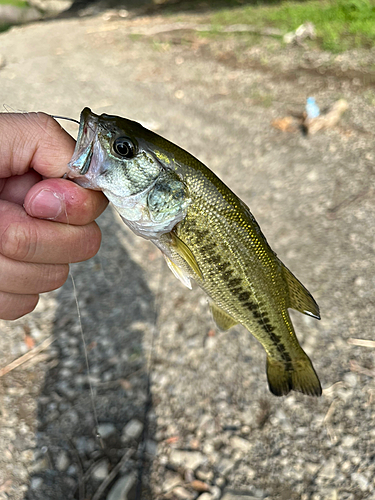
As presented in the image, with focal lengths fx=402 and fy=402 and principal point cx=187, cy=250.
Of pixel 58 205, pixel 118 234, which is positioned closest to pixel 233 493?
pixel 58 205

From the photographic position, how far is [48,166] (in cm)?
182

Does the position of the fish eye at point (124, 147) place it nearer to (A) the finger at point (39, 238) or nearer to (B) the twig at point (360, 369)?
(A) the finger at point (39, 238)

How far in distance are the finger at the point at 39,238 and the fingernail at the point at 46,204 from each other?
0.19ft

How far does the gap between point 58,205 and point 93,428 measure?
1.76 meters

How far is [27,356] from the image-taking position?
3.18 meters

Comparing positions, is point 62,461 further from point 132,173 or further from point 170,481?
point 132,173

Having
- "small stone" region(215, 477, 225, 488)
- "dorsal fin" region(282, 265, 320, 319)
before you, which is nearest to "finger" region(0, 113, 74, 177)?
"dorsal fin" region(282, 265, 320, 319)

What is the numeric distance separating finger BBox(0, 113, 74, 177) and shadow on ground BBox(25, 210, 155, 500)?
5.97ft

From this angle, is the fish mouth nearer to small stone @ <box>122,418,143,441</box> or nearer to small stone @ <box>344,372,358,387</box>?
small stone @ <box>122,418,143,441</box>

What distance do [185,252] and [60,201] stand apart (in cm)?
60

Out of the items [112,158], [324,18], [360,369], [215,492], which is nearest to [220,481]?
[215,492]

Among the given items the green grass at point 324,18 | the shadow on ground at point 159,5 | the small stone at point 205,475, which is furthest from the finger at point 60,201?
the shadow on ground at point 159,5

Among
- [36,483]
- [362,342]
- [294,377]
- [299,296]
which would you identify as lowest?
[362,342]

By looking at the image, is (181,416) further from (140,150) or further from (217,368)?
(140,150)
